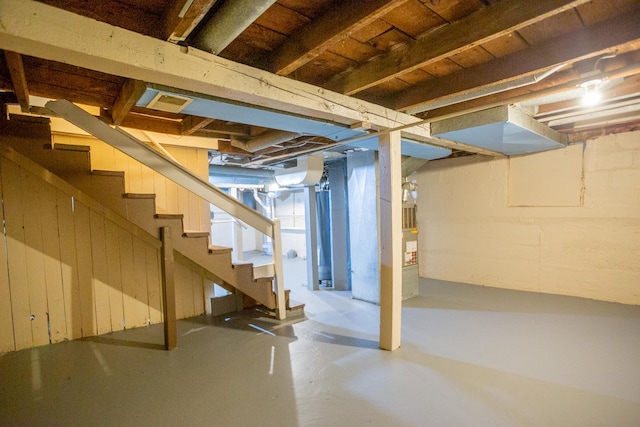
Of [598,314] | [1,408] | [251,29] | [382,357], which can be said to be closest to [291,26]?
[251,29]

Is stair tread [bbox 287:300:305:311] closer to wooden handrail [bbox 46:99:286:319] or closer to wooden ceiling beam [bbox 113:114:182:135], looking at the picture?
wooden handrail [bbox 46:99:286:319]

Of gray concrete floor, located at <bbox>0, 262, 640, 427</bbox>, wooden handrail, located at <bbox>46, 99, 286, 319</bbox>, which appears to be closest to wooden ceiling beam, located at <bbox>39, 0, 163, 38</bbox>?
wooden handrail, located at <bbox>46, 99, 286, 319</bbox>

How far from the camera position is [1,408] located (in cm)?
173

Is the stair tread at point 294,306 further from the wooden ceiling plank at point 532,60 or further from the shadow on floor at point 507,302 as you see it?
the wooden ceiling plank at point 532,60

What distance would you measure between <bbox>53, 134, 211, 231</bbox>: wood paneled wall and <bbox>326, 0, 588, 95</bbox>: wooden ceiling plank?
2.15 meters

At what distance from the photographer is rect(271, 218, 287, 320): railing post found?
119 inches

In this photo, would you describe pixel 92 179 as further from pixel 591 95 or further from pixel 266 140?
pixel 591 95

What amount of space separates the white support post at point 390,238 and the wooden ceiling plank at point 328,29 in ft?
3.51

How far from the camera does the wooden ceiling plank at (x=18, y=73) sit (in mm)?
1343

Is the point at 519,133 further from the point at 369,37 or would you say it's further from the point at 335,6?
the point at 335,6

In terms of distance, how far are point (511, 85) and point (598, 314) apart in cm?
269

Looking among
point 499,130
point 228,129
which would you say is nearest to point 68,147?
point 228,129

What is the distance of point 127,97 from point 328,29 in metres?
1.37

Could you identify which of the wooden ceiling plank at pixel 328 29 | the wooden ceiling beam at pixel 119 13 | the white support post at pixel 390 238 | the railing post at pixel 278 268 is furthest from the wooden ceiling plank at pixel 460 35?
the railing post at pixel 278 268
